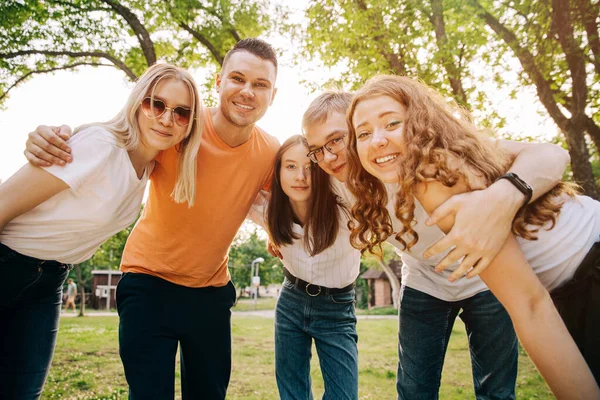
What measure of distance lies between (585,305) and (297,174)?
215cm

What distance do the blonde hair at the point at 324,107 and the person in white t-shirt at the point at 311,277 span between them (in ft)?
0.84

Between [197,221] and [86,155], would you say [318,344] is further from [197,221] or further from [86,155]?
[86,155]

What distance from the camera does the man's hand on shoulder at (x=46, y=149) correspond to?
2.28m

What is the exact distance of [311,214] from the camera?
11.1 feet

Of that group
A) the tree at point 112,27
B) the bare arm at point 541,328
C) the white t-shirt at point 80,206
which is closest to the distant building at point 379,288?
the tree at point 112,27

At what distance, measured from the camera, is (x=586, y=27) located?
281 inches

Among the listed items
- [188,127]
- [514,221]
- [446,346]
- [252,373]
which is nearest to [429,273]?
[446,346]

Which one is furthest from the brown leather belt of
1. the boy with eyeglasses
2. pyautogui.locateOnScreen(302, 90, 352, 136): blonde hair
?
pyautogui.locateOnScreen(302, 90, 352, 136): blonde hair

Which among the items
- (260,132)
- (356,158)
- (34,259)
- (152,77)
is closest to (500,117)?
(260,132)

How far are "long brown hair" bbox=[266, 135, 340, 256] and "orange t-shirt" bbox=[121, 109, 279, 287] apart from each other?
28 centimetres

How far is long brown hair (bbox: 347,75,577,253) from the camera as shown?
1.77 m

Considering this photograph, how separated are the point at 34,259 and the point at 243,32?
406 inches

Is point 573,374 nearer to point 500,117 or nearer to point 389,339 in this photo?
point 500,117

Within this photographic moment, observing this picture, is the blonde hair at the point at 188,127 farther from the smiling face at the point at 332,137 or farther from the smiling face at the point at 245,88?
the smiling face at the point at 332,137
